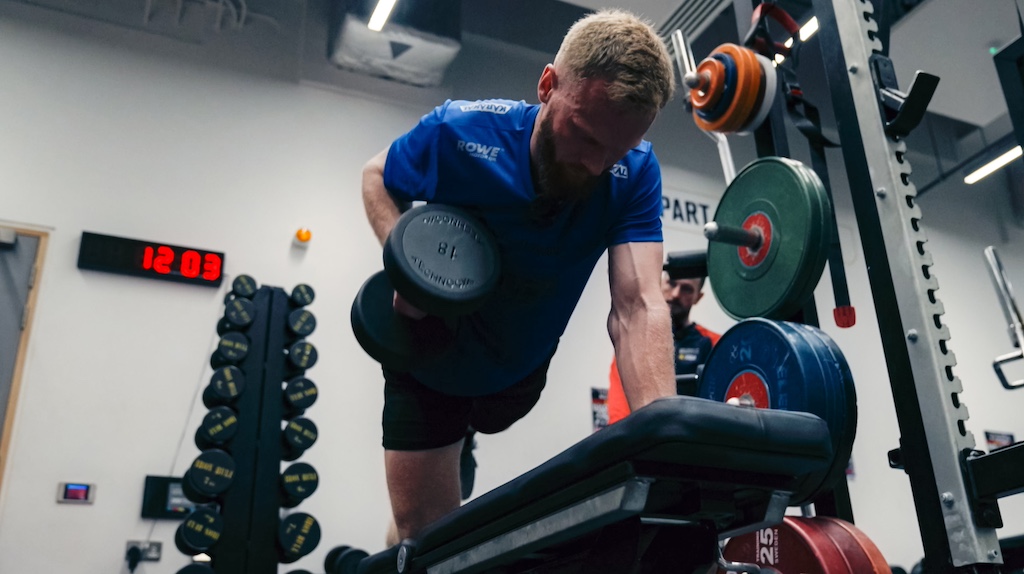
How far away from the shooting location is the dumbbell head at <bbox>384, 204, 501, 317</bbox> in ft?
4.10

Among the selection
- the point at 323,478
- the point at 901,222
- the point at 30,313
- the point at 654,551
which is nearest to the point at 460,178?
the point at 654,551

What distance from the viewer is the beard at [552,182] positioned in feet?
4.87

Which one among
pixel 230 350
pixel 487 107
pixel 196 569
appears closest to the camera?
pixel 487 107

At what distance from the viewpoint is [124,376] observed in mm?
3898

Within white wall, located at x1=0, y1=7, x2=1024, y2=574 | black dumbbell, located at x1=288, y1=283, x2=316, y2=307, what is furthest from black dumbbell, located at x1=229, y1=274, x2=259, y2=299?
white wall, located at x1=0, y1=7, x2=1024, y2=574

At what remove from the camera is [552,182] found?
151 cm

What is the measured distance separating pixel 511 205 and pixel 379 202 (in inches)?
9.9

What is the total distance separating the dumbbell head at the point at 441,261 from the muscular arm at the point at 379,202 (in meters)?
0.16

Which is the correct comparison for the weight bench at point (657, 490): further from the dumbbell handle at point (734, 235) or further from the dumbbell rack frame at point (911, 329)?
the dumbbell handle at point (734, 235)

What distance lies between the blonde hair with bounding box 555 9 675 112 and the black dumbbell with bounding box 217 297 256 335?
7.83 ft

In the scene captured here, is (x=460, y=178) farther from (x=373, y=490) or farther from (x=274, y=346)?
(x=373, y=490)

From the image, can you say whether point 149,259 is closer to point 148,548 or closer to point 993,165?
point 148,548

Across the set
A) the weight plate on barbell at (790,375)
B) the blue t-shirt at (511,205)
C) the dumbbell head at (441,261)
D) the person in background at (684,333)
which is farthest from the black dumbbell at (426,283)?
the person in background at (684,333)

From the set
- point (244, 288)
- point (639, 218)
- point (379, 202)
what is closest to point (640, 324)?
point (639, 218)
